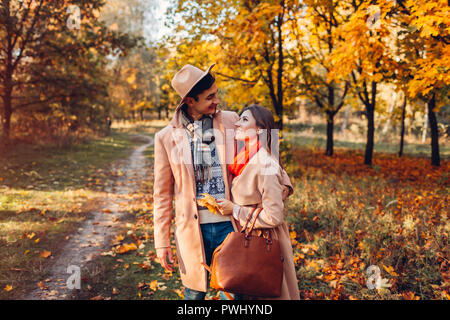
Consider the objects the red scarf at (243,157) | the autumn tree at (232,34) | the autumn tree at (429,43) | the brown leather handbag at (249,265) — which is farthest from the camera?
the autumn tree at (232,34)

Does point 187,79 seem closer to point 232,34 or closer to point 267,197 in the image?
point 267,197

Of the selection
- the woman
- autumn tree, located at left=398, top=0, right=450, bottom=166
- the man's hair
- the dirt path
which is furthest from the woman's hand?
autumn tree, located at left=398, top=0, right=450, bottom=166

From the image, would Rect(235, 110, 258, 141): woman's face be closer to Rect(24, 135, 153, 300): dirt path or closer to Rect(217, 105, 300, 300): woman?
Rect(217, 105, 300, 300): woman

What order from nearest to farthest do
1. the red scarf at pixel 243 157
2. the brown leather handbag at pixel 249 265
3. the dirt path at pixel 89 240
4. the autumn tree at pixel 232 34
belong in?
the brown leather handbag at pixel 249 265 < the red scarf at pixel 243 157 < the dirt path at pixel 89 240 < the autumn tree at pixel 232 34

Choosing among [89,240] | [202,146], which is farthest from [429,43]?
[89,240]

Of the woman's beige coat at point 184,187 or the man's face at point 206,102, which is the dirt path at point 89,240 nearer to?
the woman's beige coat at point 184,187

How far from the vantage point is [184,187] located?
83.7 inches

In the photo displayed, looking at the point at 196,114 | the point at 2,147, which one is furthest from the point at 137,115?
the point at 196,114

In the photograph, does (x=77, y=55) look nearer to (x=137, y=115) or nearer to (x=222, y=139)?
(x=222, y=139)

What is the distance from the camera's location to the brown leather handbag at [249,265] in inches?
66.3

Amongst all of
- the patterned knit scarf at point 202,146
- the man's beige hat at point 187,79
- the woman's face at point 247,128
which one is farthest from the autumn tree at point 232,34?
the woman's face at point 247,128

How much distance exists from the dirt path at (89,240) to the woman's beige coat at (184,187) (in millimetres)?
2240

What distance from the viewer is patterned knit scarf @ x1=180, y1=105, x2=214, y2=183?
2080 mm
